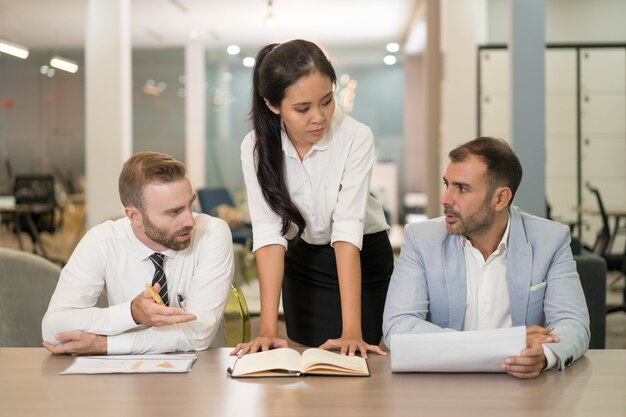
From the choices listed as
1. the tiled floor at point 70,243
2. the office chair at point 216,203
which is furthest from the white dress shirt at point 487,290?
the office chair at point 216,203

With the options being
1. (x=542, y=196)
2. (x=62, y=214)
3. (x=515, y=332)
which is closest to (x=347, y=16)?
(x=62, y=214)

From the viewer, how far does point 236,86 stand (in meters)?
12.6

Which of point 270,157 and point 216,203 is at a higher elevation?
point 270,157

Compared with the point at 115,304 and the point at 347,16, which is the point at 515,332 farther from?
the point at 347,16

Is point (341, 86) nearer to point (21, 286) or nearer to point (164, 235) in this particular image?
point (21, 286)

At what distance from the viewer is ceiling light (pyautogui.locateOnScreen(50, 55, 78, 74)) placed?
8.54m

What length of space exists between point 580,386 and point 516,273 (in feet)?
1.73

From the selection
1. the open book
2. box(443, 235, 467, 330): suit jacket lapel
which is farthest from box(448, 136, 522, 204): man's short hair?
the open book

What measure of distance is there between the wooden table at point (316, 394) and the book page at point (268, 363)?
0.03 m

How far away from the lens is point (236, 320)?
9.19ft

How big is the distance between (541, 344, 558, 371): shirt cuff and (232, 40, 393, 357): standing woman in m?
0.42

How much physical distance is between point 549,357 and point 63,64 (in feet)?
25.1

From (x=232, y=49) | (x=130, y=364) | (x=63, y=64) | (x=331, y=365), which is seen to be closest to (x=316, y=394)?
(x=331, y=365)

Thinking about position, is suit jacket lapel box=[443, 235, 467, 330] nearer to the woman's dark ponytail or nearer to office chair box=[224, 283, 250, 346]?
the woman's dark ponytail
